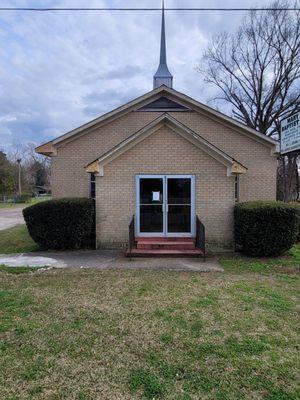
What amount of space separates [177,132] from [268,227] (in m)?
4.17

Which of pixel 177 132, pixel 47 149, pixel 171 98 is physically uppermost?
pixel 171 98

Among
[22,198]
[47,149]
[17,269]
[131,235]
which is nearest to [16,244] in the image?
[47,149]

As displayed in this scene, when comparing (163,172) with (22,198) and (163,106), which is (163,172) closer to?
(163,106)

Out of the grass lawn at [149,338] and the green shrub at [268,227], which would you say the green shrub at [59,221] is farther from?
the green shrub at [268,227]

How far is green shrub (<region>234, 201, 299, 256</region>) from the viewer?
9.70 m

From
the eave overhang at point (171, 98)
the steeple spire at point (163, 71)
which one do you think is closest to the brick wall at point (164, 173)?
the eave overhang at point (171, 98)

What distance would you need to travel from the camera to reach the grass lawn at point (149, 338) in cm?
343

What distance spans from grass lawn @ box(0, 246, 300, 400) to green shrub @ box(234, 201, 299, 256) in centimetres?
252

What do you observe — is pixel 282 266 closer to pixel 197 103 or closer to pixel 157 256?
pixel 157 256

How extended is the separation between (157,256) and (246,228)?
2805 millimetres

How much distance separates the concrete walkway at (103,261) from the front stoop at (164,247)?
0.99 ft

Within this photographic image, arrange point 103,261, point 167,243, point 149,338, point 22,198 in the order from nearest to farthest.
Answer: point 149,338
point 103,261
point 167,243
point 22,198

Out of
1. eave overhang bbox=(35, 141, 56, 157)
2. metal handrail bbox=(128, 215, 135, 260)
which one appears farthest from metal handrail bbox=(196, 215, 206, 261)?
eave overhang bbox=(35, 141, 56, 157)

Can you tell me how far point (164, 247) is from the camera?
33.9 ft
